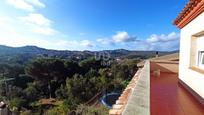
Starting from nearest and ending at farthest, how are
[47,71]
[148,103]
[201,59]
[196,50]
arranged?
[148,103], [201,59], [196,50], [47,71]

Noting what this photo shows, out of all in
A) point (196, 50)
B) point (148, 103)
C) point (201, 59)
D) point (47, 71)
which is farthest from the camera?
point (47, 71)

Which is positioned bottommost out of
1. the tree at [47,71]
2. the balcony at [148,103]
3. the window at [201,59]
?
the tree at [47,71]

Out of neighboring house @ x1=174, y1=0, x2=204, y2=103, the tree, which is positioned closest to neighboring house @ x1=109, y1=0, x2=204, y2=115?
neighboring house @ x1=174, y1=0, x2=204, y2=103

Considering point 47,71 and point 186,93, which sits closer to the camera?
point 186,93

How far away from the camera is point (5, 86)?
1372 inches

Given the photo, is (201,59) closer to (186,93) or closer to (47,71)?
(186,93)

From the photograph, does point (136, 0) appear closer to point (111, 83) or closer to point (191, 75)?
point (111, 83)

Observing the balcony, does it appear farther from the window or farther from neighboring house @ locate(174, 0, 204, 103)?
the window

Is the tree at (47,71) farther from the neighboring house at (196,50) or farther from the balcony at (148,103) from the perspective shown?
the balcony at (148,103)

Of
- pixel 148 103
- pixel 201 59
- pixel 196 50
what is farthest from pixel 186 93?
pixel 148 103

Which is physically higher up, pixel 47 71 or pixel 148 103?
pixel 148 103

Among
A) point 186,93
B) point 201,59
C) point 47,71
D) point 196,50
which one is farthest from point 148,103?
point 47,71

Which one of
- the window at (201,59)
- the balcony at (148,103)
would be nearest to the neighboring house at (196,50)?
the window at (201,59)

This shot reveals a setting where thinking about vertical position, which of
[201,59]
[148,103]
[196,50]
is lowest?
[148,103]
